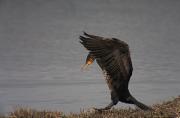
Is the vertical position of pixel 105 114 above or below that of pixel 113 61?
below

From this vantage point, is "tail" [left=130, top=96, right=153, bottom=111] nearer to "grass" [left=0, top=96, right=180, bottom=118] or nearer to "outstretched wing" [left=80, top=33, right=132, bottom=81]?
"grass" [left=0, top=96, right=180, bottom=118]

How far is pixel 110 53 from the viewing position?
39.7 feet

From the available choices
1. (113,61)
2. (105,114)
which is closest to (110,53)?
(113,61)

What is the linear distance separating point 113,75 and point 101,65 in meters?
0.40

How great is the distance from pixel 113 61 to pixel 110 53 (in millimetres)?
209

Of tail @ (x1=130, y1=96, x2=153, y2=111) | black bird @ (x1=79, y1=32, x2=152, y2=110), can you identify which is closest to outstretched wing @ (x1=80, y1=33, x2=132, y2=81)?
black bird @ (x1=79, y1=32, x2=152, y2=110)

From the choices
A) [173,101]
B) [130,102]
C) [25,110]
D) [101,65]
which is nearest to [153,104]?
[173,101]

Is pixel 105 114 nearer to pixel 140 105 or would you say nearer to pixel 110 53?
pixel 140 105

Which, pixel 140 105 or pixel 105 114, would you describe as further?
pixel 140 105

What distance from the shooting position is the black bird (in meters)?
12.0

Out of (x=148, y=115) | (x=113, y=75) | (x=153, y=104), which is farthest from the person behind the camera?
(x=153, y=104)

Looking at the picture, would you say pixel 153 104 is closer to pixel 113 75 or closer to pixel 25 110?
pixel 113 75

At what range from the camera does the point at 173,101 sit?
1473 cm

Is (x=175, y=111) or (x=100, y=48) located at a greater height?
(x=100, y=48)
